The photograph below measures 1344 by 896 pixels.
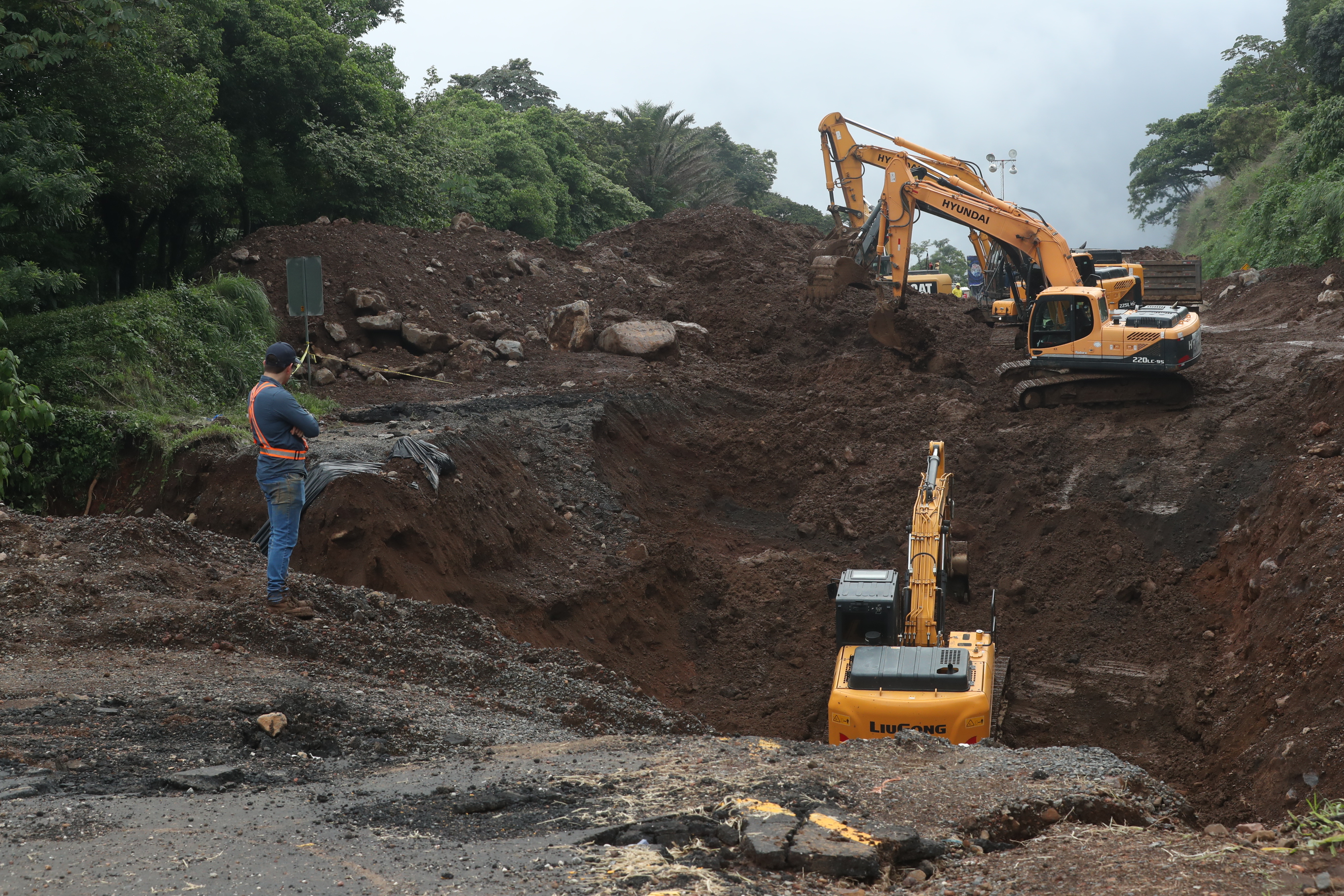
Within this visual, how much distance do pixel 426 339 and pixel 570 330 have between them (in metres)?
3.21

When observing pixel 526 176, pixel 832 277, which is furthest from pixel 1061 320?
pixel 526 176

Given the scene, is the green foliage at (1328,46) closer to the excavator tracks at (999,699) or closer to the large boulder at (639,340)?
the large boulder at (639,340)

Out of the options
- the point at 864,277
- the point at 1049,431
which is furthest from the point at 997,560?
the point at 864,277

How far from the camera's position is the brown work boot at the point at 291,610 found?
7.77 metres

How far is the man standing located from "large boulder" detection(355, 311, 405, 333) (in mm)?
11098

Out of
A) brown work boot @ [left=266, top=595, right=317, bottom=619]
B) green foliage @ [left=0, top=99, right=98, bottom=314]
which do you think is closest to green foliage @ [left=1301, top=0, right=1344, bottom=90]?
green foliage @ [left=0, top=99, right=98, bottom=314]

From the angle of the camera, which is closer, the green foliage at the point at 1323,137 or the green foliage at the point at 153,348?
the green foliage at the point at 153,348

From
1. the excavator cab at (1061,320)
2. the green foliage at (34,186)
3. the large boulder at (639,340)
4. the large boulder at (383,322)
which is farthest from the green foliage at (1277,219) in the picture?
the green foliage at (34,186)

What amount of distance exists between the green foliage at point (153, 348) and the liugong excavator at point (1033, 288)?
11.2m

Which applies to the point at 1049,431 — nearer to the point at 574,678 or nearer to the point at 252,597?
the point at 574,678

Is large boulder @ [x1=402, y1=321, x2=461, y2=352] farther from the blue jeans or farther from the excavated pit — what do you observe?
the blue jeans

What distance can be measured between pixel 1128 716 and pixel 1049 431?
631 cm

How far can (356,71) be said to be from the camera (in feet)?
71.4

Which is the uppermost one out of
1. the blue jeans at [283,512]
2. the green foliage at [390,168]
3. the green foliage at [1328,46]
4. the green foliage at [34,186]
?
the green foliage at [1328,46]
